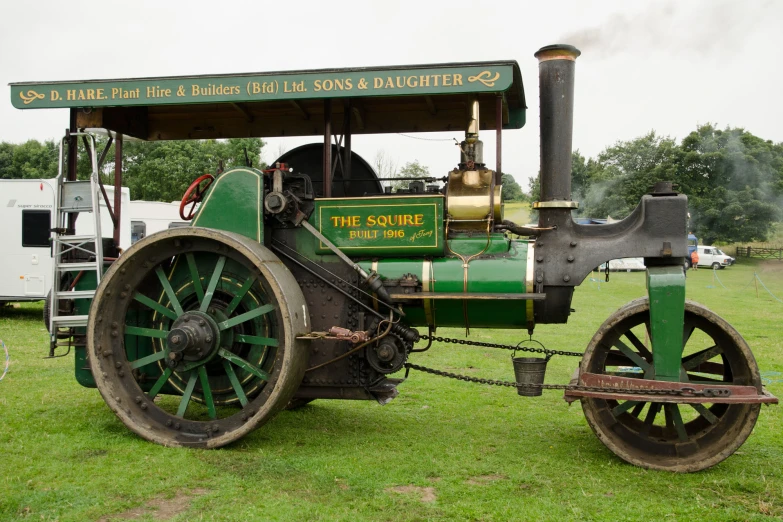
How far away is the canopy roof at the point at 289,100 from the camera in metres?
4.94

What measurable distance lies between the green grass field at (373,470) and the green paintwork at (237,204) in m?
1.56

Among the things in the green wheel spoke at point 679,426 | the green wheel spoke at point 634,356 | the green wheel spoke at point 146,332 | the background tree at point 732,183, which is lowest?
the green wheel spoke at point 679,426

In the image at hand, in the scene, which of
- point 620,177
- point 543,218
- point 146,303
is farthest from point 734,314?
point 620,177

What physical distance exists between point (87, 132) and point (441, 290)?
3.08 metres

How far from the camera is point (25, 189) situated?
13.4 m

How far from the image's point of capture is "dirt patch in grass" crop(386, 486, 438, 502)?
168 inches

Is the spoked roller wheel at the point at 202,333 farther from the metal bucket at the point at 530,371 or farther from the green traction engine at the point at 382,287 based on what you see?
the metal bucket at the point at 530,371

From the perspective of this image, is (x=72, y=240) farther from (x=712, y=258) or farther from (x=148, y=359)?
(x=712, y=258)

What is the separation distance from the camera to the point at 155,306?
539 cm

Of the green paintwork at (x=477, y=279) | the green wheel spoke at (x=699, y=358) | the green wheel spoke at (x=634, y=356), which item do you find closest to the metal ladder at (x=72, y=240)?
the green paintwork at (x=477, y=279)

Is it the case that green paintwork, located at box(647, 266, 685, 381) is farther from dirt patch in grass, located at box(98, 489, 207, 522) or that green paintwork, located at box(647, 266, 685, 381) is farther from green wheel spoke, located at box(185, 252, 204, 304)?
green wheel spoke, located at box(185, 252, 204, 304)

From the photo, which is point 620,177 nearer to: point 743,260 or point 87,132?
point 743,260

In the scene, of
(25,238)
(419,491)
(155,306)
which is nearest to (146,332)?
(155,306)

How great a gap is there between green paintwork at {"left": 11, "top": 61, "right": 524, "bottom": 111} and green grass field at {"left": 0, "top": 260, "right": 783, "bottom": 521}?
2.42 metres
